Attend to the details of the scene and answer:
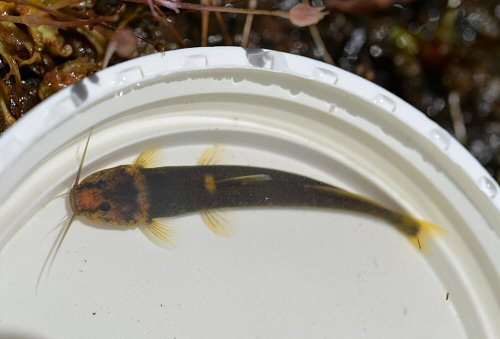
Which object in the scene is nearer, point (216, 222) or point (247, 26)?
point (216, 222)

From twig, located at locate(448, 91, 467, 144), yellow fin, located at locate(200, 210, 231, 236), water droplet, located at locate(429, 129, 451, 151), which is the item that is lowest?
yellow fin, located at locate(200, 210, 231, 236)

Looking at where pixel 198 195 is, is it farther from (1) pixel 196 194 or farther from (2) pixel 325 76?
(2) pixel 325 76

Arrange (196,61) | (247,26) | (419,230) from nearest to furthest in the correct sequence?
(196,61), (419,230), (247,26)

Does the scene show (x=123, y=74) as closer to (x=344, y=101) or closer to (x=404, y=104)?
(x=344, y=101)

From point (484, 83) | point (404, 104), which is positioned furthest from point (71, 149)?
point (484, 83)

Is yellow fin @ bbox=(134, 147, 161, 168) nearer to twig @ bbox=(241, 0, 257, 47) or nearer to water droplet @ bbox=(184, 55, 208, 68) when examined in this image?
water droplet @ bbox=(184, 55, 208, 68)

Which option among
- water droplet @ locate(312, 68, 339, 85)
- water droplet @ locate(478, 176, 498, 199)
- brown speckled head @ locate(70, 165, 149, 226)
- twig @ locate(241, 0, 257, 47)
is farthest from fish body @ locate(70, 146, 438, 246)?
twig @ locate(241, 0, 257, 47)

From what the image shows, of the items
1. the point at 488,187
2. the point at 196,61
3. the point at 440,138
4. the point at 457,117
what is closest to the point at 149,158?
the point at 196,61
